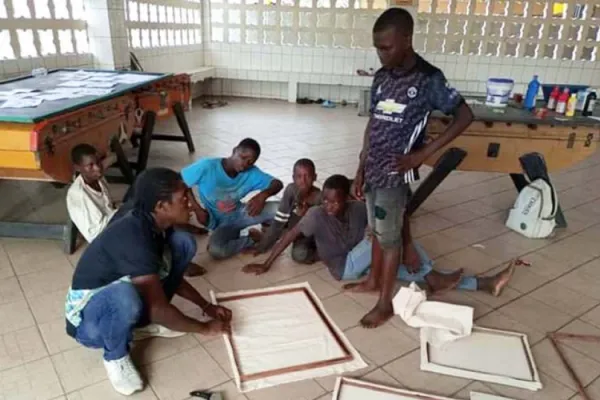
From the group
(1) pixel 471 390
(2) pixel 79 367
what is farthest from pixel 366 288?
(2) pixel 79 367

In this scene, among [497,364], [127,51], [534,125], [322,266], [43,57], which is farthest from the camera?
[127,51]

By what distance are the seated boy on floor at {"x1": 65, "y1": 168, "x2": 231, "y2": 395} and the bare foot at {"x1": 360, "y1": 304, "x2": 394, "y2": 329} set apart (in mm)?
747

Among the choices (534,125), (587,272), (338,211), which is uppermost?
(534,125)

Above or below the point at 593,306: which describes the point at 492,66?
above

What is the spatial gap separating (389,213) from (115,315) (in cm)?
109

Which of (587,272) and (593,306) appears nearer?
(593,306)

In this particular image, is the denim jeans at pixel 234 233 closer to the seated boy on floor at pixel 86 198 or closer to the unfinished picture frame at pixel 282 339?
the seated boy on floor at pixel 86 198

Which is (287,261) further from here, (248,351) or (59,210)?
(59,210)

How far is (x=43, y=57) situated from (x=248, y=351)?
3.44m

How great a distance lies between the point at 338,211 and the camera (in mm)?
2348

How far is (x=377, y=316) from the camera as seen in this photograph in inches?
80.2

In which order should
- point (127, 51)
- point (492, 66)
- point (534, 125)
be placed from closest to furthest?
point (534, 125)
point (127, 51)
point (492, 66)

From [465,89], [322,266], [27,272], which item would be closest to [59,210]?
[27,272]

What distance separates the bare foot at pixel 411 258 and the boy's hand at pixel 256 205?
0.82 meters
